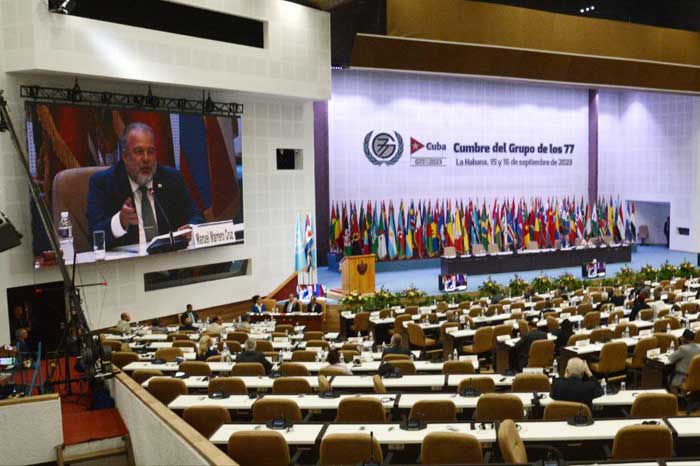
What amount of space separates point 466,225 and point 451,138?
10.2 ft

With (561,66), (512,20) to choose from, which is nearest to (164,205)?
(512,20)

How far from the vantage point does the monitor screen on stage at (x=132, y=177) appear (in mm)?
13227

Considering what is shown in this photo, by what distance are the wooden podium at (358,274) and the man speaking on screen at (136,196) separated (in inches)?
179

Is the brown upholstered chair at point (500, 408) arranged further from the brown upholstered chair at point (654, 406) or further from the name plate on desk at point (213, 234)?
the name plate on desk at point (213, 234)

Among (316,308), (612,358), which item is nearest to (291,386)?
(612,358)

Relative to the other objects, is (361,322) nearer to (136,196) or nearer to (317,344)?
(317,344)

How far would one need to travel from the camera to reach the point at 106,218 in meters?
14.0

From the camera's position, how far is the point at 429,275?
73.7 feet

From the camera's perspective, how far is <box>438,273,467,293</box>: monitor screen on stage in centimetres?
1964

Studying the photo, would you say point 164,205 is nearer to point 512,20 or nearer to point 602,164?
point 512,20

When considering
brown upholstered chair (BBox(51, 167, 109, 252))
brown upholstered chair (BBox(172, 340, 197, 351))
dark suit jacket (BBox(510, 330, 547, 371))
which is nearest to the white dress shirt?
brown upholstered chair (BBox(51, 167, 109, 252))

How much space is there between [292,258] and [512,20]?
9132 millimetres

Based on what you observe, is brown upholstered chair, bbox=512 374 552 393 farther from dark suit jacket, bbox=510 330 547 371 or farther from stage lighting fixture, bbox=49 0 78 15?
stage lighting fixture, bbox=49 0 78 15

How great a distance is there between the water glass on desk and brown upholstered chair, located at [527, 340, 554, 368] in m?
8.50
